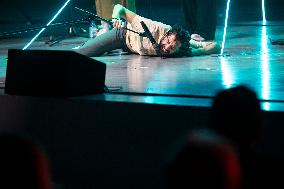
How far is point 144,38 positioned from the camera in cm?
577

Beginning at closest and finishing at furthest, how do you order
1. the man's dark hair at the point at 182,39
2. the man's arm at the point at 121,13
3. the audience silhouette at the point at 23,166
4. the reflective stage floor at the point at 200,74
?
the audience silhouette at the point at 23,166, the reflective stage floor at the point at 200,74, the man's dark hair at the point at 182,39, the man's arm at the point at 121,13

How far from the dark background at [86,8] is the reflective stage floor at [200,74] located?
309 centimetres

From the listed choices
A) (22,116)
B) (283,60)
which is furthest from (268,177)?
(283,60)

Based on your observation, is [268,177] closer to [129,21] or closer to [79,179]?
[79,179]

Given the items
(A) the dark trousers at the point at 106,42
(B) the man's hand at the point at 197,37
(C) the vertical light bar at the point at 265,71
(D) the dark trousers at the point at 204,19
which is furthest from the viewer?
(D) the dark trousers at the point at 204,19

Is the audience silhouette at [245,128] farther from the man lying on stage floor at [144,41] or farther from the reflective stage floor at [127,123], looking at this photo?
the man lying on stage floor at [144,41]

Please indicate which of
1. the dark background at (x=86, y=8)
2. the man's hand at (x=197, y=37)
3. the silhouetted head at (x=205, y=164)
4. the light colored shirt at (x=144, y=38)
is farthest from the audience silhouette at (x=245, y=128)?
the dark background at (x=86, y=8)

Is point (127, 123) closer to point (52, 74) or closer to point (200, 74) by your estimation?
point (52, 74)

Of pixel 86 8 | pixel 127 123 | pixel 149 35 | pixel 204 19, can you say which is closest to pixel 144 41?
pixel 149 35

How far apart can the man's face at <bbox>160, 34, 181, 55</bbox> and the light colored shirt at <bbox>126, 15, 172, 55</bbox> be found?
0.15 m

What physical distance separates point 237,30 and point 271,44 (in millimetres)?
2107

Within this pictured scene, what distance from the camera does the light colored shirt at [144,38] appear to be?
18.9 ft

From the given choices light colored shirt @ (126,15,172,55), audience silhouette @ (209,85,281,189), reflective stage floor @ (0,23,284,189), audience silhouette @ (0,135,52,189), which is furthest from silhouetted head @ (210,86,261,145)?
light colored shirt @ (126,15,172,55)

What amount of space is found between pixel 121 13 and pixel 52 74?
2.41 metres
